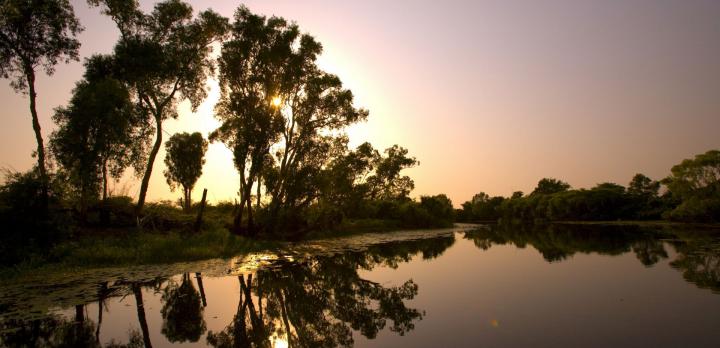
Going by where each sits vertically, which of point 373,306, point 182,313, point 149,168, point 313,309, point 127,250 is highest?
point 149,168

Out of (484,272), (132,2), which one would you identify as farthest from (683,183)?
(132,2)

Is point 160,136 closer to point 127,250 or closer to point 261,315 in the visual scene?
point 127,250

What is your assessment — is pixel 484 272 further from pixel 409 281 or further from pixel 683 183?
pixel 683 183

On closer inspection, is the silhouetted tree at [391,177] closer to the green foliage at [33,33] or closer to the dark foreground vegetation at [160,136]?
the dark foreground vegetation at [160,136]

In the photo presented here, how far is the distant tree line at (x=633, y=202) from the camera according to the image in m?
49.2

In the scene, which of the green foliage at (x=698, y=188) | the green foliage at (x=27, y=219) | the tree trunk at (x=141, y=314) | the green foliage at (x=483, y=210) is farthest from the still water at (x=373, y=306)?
the green foliage at (x=483, y=210)

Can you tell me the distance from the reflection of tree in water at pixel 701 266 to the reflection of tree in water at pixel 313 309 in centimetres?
917

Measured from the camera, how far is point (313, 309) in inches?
393

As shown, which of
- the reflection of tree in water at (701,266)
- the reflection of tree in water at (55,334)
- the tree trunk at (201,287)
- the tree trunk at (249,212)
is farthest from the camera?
the tree trunk at (249,212)

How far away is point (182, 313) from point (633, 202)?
91929 millimetres

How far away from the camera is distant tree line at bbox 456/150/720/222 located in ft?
161

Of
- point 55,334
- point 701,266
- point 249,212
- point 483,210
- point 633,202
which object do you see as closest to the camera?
point 55,334

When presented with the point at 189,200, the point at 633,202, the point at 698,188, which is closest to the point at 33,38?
the point at 189,200

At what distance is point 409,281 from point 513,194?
152m
